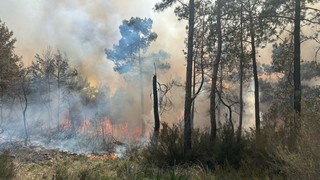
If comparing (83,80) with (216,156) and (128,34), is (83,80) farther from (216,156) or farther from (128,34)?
(216,156)

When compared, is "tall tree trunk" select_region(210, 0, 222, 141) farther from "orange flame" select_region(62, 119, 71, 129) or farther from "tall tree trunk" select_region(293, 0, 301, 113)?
"orange flame" select_region(62, 119, 71, 129)

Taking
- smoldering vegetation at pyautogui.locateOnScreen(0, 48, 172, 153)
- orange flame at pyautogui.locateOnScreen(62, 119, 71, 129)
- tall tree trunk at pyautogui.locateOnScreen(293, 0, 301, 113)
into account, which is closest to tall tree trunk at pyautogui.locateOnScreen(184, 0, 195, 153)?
tall tree trunk at pyautogui.locateOnScreen(293, 0, 301, 113)

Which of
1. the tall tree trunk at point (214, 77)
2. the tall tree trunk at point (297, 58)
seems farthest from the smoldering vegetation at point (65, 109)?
the tall tree trunk at point (297, 58)

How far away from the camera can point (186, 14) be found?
23.4 metres

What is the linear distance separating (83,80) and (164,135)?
1877 inches

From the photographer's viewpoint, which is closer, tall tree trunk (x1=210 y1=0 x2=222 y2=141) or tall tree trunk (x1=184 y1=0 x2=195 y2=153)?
tall tree trunk (x1=184 y1=0 x2=195 y2=153)

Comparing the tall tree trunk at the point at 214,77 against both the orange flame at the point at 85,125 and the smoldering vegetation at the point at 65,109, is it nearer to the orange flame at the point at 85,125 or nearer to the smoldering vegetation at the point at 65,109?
the smoldering vegetation at the point at 65,109

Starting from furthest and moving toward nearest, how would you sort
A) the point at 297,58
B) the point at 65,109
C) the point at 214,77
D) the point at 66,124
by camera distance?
1. the point at 65,109
2. the point at 66,124
3. the point at 214,77
4. the point at 297,58

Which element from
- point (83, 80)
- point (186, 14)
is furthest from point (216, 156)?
point (83, 80)

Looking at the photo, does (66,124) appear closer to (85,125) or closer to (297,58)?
(85,125)

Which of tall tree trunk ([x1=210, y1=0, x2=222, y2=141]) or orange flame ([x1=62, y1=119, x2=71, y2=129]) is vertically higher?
tall tree trunk ([x1=210, y1=0, x2=222, y2=141])

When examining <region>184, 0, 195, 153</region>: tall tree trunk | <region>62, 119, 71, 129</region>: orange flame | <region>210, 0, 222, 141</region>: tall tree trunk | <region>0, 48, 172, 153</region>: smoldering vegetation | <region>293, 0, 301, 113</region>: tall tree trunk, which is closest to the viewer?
<region>184, 0, 195, 153</region>: tall tree trunk

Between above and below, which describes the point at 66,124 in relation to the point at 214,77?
below

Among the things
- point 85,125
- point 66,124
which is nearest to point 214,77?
point 85,125
